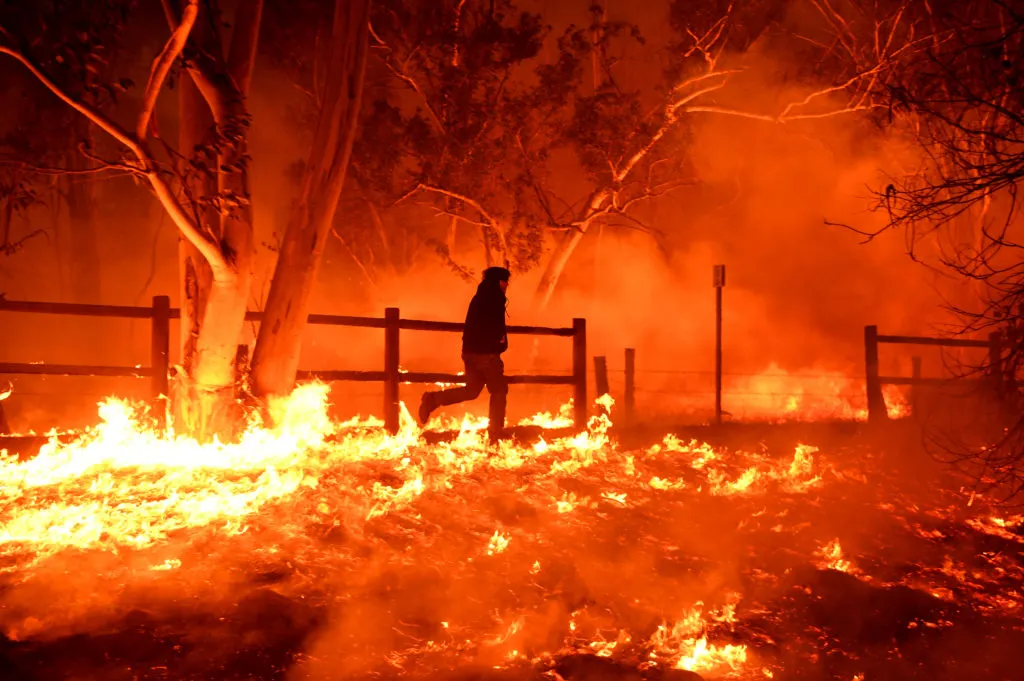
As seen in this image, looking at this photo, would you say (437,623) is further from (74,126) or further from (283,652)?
(74,126)

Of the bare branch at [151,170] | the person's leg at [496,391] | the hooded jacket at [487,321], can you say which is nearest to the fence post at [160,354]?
the bare branch at [151,170]

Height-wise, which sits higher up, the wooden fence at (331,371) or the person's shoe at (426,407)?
the wooden fence at (331,371)

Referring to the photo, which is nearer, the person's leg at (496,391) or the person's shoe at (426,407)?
the person's shoe at (426,407)

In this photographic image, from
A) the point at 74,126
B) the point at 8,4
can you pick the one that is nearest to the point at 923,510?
the point at 8,4

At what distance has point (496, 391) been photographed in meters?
8.41

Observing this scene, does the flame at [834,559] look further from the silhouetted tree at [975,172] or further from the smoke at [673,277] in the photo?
the smoke at [673,277]

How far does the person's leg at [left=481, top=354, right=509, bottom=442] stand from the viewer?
8.27 meters

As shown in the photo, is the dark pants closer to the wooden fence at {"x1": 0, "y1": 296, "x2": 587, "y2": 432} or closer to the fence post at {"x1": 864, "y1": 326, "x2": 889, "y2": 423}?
the wooden fence at {"x1": 0, "y1": 296, "x2": 587, "y2": 432}

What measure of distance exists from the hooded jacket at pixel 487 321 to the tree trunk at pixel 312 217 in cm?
→ 173

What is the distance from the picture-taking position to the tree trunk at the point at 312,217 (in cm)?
791

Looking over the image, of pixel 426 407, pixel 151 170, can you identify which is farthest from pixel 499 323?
pixel 151 170

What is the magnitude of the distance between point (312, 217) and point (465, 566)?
4.31m

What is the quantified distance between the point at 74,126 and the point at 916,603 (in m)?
14.3

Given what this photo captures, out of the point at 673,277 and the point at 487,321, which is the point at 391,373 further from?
the point at 673,277
